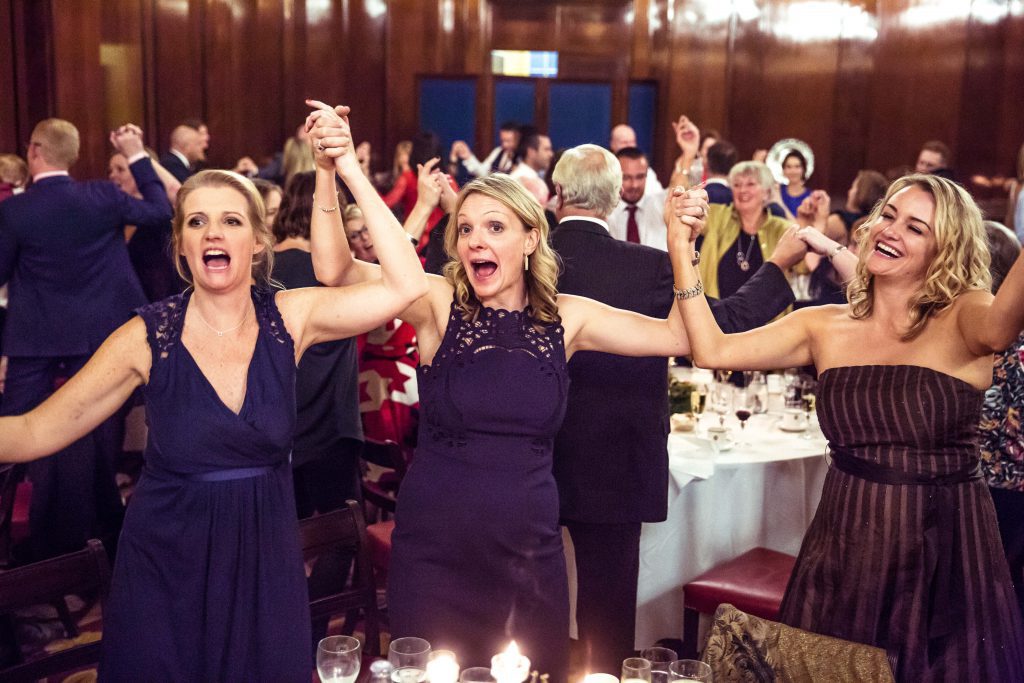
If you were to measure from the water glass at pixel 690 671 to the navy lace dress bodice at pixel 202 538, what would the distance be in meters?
0.81

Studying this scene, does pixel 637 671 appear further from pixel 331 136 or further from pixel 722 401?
pixel 722 401

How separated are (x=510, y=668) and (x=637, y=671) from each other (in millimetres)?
195

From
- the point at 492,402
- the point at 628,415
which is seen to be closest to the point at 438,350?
the point at 492,402

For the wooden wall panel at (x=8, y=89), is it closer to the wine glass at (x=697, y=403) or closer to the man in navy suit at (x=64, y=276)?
the man in navy suit at (x=64, y=276)

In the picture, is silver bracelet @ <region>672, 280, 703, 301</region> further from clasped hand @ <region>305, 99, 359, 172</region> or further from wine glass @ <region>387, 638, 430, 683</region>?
wine glass @ <region>387, 638, 430, 683</region>

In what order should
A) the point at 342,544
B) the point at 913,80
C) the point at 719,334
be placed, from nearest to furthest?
the point at 719,334 < the point at 342,544 < the point at 913,80

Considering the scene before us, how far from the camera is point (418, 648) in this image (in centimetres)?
164

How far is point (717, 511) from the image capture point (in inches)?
140

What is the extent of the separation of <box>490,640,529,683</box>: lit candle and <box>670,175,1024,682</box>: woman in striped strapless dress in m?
0.93

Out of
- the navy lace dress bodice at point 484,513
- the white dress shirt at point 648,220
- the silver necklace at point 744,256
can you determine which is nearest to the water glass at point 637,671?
the navy lace dress bodice at point 484,513

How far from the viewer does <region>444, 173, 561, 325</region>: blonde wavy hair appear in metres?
2.36

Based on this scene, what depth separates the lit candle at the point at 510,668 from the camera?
1604mm

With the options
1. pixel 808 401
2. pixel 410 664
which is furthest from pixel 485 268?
pixel 808 401

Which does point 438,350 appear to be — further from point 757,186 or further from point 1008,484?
point 757,186
